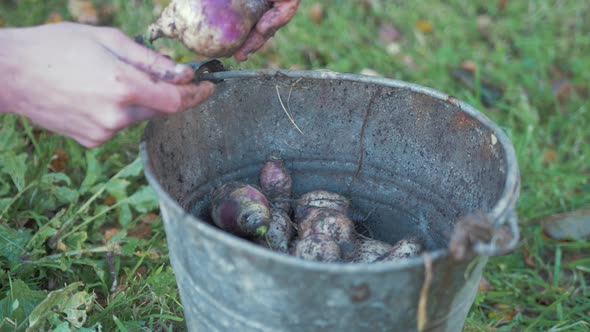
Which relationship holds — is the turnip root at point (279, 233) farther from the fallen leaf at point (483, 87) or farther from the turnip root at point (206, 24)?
the fallen leaf at point (483, 87)

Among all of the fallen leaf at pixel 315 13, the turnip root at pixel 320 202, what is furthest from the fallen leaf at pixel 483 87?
the turnip root at pixel 320 202

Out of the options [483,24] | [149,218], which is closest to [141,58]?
[149,218]

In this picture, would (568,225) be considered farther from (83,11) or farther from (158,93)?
(83,11)

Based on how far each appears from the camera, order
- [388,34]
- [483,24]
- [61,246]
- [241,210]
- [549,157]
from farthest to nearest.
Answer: [483,24]
[388,34]
[549,157]
[61,246]
[241,210]

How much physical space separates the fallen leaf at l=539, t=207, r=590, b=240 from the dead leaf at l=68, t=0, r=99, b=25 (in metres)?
2.94

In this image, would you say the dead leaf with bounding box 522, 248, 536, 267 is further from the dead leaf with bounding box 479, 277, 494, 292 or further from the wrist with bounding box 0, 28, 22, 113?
the wrist with bounding box 0, 28, 22, 113

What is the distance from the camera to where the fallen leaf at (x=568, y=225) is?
2.87m

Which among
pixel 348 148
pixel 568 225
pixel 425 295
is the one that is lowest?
pixel 568 225

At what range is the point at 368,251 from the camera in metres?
2.00

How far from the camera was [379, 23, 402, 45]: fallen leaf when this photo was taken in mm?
4289

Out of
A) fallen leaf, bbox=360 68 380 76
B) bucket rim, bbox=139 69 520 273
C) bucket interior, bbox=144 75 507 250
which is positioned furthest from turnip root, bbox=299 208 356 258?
fallen leaf, bbox=360 68 380 76

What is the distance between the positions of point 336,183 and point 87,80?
3.59ft

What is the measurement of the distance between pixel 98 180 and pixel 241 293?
61.0 inches

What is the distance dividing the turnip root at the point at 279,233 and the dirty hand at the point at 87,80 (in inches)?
23.0
